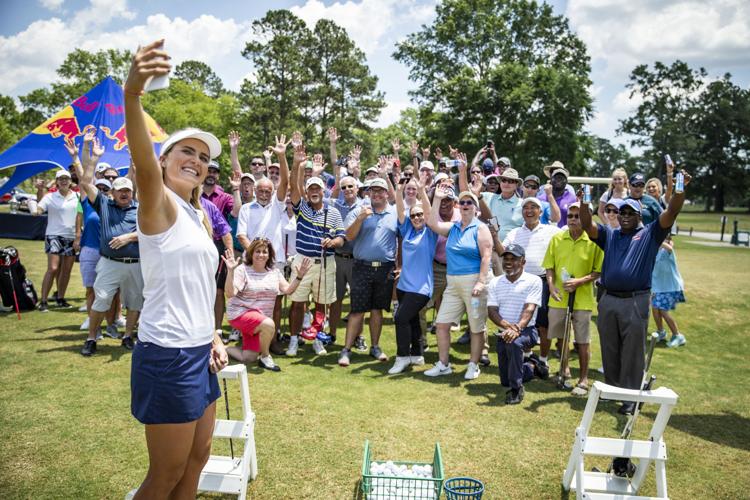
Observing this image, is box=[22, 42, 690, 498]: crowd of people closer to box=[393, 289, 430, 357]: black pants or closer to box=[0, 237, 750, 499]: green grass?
box=[393, 289, 430, 357]: black pants

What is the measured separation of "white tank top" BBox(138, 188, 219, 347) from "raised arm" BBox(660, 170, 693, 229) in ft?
12.9

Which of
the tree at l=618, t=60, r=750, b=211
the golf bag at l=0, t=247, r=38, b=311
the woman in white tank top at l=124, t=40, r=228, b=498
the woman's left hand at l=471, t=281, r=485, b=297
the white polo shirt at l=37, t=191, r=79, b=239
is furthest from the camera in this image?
the tree at l=618, t=60, r=750, b=211

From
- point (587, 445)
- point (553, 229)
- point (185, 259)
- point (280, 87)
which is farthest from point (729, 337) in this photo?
point (280, 87)

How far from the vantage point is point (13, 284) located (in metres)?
9.36

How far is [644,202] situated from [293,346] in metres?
5.38

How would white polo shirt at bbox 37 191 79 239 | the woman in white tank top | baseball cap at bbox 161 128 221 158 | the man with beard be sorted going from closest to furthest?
the woman in white tank top
baseball cap at bbox 161 128 221 158
the man with beard
white polo shirt at bbox 37 191 79 239

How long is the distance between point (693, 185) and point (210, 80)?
59.2m

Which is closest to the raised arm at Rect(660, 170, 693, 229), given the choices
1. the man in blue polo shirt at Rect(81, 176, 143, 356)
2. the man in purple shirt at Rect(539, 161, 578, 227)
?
the man in purple shirt at Rect(539, 161, 578, 227)

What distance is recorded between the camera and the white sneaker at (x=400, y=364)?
703 cm

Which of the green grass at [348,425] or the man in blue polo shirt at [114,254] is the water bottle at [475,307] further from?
the man in blue polo shirt at [114,254]

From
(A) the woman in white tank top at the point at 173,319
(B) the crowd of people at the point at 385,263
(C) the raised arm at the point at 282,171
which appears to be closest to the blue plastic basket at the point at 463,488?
(B) the crowd of people at the point at 385,263

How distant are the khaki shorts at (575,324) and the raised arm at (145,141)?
5499 mm

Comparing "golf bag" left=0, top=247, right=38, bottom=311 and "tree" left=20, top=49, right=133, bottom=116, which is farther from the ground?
"tree" left=20, top=49, right=133, bottom=116

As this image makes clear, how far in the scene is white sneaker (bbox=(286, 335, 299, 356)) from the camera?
7625 millimetres
